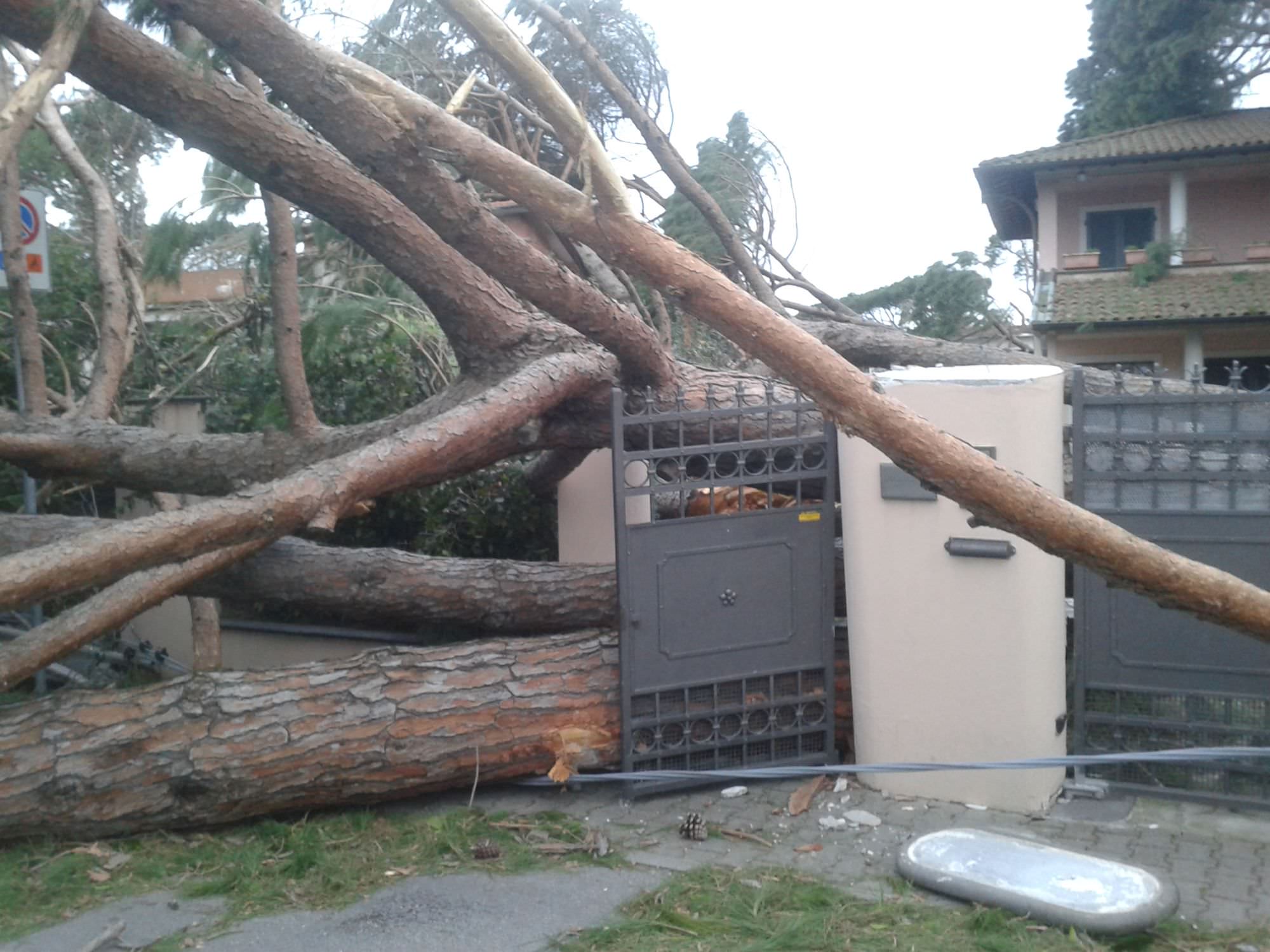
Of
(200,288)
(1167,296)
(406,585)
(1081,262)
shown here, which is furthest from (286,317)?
(1081,262)

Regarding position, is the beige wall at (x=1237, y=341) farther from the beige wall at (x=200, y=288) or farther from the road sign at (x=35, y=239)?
the road sign at (x=35, y=239)


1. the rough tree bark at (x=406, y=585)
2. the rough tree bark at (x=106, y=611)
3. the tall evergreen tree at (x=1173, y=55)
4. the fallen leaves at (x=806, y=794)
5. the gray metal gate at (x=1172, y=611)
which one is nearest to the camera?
the rough tree bark at (x=106, y=611)

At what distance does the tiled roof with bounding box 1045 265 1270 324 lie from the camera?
16.1 metres

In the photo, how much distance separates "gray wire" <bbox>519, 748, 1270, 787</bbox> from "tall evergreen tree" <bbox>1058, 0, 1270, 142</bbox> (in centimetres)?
1891

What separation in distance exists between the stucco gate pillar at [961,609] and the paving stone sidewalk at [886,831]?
191 mm

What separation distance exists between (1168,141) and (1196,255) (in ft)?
7.39

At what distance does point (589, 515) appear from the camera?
6.79 m

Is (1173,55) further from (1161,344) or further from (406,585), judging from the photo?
(406,585)

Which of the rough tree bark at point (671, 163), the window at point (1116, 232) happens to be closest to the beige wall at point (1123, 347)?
the window at point (1116, 232)

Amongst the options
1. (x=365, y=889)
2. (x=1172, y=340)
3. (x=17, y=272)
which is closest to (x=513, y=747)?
(x=365, y=889)

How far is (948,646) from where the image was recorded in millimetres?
5199

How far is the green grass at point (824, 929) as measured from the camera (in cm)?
378

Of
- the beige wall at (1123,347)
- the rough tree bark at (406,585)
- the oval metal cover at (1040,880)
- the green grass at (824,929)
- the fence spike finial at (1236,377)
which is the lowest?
the green grass at (824,929)

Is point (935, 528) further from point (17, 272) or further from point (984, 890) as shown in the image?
point (17, 272)
